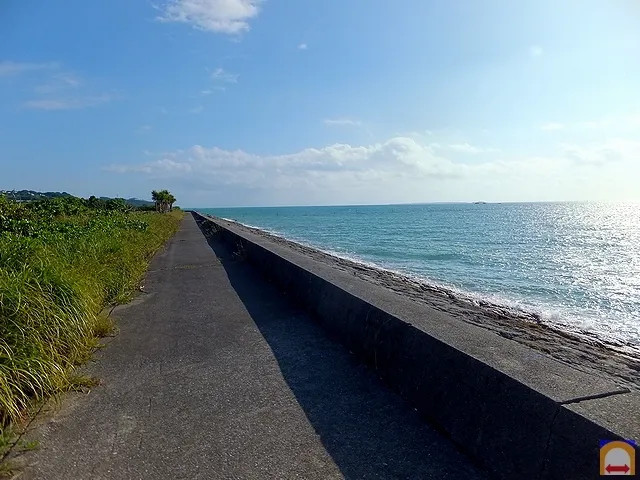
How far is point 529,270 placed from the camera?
54.2ft

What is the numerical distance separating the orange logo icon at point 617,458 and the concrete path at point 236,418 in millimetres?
822

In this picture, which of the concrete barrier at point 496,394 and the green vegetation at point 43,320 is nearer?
the concrete barrier at point 496,394

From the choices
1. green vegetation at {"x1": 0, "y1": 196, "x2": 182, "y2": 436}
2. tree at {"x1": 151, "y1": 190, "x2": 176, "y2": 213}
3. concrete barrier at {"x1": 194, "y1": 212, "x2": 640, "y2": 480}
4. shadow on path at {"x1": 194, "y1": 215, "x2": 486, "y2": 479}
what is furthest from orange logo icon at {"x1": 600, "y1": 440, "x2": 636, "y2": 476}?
tree at {"x1": 151, "y1": 190, "x2": 176, "y2": 213}

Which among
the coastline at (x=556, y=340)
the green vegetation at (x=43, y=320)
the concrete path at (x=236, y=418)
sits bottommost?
the coastline at (x=556, y=340)

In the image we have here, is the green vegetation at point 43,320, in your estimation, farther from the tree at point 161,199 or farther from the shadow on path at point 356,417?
the tree at point 161,199

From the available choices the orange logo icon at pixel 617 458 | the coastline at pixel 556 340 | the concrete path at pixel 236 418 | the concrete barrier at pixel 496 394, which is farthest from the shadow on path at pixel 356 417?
the coastline at pixel 556 340

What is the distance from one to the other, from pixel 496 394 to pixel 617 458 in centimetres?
78

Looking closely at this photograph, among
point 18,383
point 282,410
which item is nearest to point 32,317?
point 18,383

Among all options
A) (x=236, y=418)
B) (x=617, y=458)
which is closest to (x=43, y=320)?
(x=236, y=418)

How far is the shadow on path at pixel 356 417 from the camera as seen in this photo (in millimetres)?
2652

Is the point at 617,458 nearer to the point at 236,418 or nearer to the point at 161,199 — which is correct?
the point at 236,418

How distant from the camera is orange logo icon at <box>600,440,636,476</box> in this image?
1.87 meters

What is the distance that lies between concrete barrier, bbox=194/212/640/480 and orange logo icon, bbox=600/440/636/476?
3cm

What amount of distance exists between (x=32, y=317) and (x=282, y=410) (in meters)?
2.64
